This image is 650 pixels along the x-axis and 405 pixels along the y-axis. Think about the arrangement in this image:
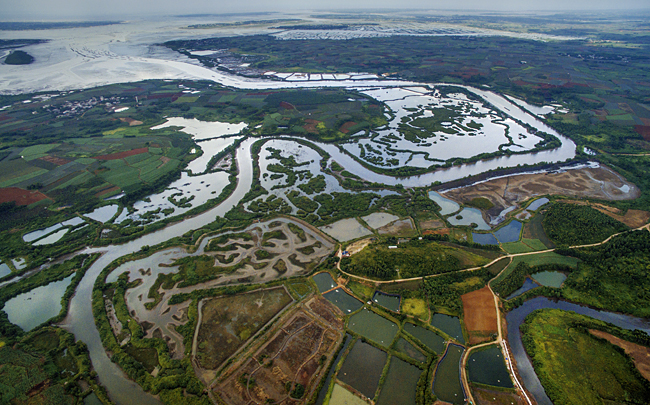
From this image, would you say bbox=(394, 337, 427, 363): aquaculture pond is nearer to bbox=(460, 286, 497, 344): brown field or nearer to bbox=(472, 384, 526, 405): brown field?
bbox=(472, 384, 526, 405): brown field

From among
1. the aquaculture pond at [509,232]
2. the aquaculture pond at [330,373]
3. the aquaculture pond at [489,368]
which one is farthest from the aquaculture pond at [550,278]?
the aquaculture pond at [330,373]

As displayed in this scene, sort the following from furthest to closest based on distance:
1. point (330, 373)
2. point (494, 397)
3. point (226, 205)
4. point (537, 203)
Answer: point (226, 205) < point (537, 203) < point (330, 373) < point (494, 397)

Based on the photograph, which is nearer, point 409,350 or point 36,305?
point 409,350

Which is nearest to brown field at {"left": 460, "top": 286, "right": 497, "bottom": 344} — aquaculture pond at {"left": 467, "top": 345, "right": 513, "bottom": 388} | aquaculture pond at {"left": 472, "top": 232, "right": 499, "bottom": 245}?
aquaculture pond at {"left": 467, "top": 345, "right": 513, "bottom": 388}

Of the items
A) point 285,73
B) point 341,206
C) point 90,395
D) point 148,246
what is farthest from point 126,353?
point 285,73

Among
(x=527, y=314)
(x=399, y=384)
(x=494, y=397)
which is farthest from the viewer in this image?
(x=527, y=314)

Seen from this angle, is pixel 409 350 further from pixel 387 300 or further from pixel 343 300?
pixel 343 300

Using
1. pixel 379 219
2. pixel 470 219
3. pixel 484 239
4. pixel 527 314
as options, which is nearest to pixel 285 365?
pixel 527 314
